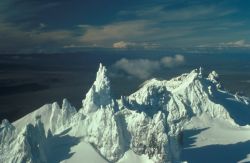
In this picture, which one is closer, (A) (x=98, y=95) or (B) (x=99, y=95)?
(A) (x=98, y=95)

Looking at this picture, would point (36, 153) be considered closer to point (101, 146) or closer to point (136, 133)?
point (101, 146)

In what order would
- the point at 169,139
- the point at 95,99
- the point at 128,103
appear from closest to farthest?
the point at 169,139 < the point at 95,99 < the point at 128,103

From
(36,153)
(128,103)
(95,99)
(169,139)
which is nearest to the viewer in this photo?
(36,153)

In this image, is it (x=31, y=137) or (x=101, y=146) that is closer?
(x=31, y=137)

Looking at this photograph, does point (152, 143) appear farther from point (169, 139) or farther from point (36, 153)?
point (36, 153)

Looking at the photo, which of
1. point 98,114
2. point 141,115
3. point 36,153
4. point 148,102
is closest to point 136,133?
point 141,115

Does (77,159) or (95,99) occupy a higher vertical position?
(95,99)
